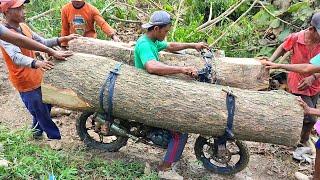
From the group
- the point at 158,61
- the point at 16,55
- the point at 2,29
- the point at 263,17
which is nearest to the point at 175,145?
the point at 158,61

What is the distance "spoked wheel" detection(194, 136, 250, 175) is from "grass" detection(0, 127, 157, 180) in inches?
24.0

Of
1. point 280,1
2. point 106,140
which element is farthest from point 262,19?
point 106,140

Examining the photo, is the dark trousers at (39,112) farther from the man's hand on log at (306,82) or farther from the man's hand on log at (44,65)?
the man's hand on log at (306,82)

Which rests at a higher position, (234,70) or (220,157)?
(234,70)

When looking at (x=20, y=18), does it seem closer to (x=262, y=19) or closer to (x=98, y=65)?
(x=98, y=65)

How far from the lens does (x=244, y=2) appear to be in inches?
301

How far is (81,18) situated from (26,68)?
1.45m

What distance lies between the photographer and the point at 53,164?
14.0 feet

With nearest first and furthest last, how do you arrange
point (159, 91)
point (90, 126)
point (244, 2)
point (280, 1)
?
point (159, 91) → point (90, 126) → point (280, 1) → point (244, 2)

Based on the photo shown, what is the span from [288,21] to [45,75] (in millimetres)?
3842

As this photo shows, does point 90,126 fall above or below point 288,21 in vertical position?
below

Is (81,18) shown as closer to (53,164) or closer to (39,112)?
(39,112)

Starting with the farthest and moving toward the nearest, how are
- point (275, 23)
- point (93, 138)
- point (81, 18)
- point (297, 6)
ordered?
point (275, 23) → point (297, 6) → point (81, 18) → point (93, 138)

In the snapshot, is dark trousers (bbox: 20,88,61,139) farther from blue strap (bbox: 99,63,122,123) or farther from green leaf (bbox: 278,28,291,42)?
Result: green leaf (bbox: 278,28,291,42)
